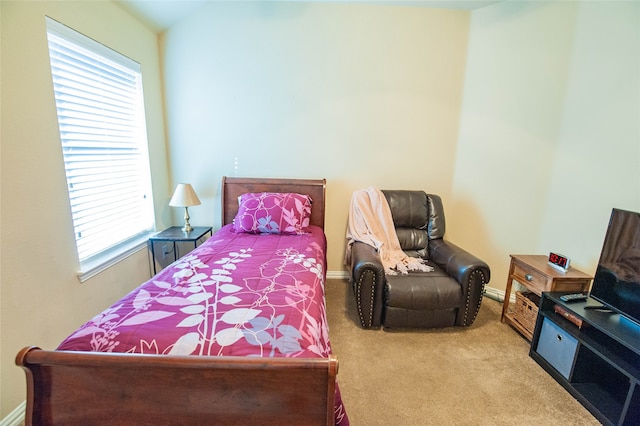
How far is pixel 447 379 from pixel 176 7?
367cm

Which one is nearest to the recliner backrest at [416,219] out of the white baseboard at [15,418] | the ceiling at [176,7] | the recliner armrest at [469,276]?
the recliner armrest at [469,276]

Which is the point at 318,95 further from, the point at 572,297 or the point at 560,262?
the point at 572,297

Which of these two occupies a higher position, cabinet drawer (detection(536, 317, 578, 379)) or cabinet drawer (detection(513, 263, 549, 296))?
cabinet drawer (detection(513, 263, 549, 296))

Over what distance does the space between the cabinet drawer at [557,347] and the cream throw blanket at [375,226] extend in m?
0.92

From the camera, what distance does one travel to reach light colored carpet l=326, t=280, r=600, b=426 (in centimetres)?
159

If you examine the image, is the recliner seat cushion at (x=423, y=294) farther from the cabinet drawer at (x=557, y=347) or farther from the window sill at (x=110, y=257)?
the window sill at (x=110, y=257)

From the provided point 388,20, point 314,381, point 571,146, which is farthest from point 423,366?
point 388,20

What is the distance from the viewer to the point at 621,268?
165 cm

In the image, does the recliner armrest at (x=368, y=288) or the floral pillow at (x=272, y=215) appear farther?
the floral pillow at (x=272, y=215)

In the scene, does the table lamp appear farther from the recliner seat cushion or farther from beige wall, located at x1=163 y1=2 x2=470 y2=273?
the recliner seat cushion

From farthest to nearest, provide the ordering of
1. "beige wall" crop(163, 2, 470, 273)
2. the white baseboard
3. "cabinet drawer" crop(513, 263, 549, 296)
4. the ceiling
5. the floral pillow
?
"beige wall" crop(163, 2, 470, 273), the floral pillow, the ceiling, "cabinet drawer" crop(513, 263, 549, 296), the white baseboard

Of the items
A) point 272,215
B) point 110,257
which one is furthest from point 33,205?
point 272,215

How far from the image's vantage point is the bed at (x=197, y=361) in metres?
0.94

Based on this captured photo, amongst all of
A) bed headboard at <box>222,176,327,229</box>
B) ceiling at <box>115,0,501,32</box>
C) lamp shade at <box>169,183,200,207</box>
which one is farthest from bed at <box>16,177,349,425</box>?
ceiling at <box>115,0,501,32</box>
